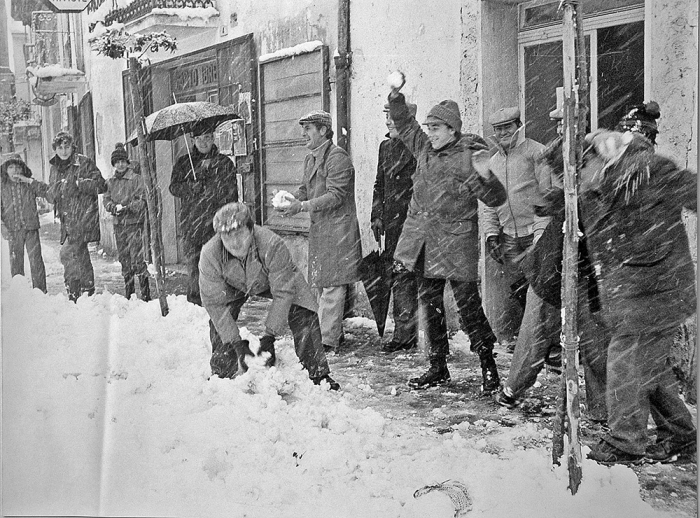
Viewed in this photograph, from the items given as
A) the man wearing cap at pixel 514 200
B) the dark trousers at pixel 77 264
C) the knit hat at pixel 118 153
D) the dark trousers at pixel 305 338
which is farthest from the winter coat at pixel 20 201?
the man wearing cap at pixel 514 200

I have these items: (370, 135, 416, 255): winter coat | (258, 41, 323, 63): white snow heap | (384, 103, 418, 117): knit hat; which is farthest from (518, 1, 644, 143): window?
(258, 41, 323, 63): white snow heap

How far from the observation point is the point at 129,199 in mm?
3898

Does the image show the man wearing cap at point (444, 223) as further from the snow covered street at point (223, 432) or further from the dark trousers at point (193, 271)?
the dark trousers at point (193, 271)

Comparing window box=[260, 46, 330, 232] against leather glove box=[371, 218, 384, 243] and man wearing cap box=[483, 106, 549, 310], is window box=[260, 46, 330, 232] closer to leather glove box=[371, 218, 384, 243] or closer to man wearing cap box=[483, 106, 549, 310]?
leather glove box=[371, 218, 384, 243]

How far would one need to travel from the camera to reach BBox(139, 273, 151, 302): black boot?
3828 mm

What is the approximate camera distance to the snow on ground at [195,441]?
10.7 ft

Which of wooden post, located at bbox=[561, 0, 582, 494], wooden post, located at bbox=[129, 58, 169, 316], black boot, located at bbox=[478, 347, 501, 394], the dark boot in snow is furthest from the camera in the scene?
wooden post, located at bbox=[129, 58, 169, 316]

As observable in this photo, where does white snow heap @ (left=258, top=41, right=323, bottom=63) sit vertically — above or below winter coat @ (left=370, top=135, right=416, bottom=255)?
above

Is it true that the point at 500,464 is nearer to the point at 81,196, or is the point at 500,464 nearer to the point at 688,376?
the point at 688,376

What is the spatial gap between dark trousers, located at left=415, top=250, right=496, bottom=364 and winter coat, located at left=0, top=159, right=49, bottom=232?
1883mm

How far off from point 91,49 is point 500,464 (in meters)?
2.71

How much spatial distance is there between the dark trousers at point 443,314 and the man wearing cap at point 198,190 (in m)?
0.99

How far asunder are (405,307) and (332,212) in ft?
1.92

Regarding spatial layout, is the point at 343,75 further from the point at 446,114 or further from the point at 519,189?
the point at 519,189
